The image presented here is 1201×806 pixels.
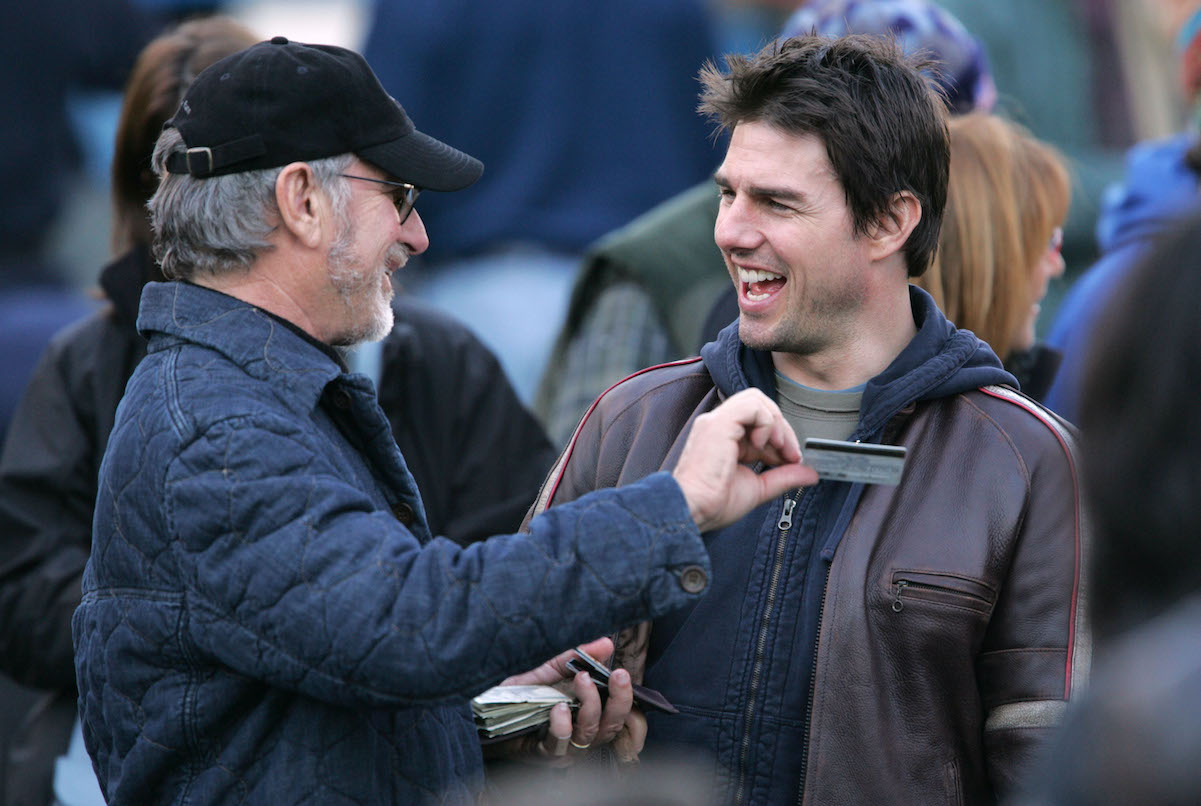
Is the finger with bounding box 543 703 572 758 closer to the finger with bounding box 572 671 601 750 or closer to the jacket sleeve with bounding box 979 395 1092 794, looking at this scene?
the finger with bounding box 572 671 601 750

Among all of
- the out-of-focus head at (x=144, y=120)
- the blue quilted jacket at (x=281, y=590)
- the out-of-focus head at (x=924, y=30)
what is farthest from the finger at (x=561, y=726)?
the out-of-focus head at (x=924, y=30)

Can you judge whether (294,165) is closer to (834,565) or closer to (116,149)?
(834,565)

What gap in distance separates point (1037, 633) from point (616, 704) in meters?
0.76

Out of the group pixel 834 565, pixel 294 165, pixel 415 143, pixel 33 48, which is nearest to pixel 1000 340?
pixel 834 565

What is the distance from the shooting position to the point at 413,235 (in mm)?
2609

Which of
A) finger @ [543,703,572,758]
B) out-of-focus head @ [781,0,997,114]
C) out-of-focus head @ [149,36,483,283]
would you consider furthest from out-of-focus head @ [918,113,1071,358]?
out-of-focus head @ [149,36,483,283]

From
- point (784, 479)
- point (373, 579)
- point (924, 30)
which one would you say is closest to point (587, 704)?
point (784, 479)

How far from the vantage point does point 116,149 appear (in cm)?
365

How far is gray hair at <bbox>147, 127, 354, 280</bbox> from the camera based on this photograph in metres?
2.38

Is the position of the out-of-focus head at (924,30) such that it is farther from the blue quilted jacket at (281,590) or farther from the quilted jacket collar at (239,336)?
the blue quilted jacket at (281,590)

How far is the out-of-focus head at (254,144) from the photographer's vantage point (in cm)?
→ 237

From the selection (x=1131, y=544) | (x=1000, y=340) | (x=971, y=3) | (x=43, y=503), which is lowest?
(x=43, y=503)

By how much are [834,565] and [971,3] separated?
4471mm

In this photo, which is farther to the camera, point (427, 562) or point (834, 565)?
point (834, 565)
